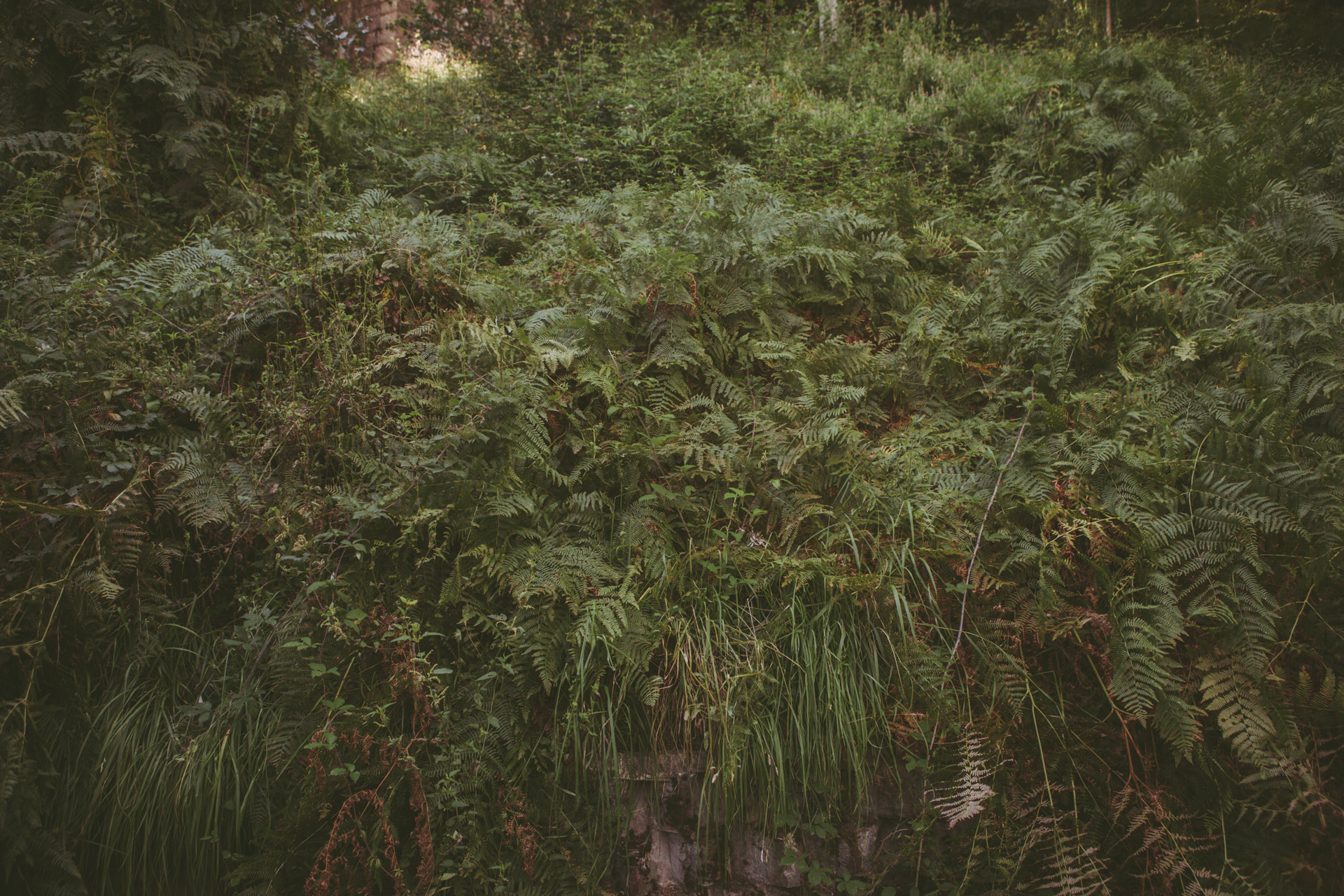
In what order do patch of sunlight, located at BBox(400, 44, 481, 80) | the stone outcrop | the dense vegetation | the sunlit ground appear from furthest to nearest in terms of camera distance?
patch of sunlight, located at BBox(400, 44, 481, 80) < the sunlit ground < the stone outcrop < the dense vegetation

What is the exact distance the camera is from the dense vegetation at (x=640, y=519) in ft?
7.25

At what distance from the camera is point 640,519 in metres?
2.67

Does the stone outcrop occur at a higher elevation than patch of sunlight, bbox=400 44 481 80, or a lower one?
lower

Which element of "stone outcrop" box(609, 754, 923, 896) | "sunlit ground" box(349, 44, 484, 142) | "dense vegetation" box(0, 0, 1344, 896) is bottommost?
"stone outcrop" box(609, 754, 923, 896)

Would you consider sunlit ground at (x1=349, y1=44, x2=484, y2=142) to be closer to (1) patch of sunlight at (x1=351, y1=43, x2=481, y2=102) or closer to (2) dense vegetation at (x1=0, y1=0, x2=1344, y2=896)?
(1) patch of sunlight at (x1=351, y1=43, x2=481, y2=102)

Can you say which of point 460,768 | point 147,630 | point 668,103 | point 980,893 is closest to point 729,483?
point 460,768

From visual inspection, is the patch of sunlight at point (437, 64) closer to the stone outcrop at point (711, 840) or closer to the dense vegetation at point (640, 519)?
the dense vegetation at point (640, 519)

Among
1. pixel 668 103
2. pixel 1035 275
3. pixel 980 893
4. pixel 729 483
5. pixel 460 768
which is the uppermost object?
pixel 668 103

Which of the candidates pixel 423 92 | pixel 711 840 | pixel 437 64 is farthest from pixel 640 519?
pixel 437 64

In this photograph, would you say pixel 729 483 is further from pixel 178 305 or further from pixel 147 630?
pixel 178 305

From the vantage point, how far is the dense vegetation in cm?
221

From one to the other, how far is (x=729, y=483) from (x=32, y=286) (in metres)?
3.33

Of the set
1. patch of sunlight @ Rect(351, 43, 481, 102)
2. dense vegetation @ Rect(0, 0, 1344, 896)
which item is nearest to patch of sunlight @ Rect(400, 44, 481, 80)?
patch of sunlight @ Rect(351, 43, 481, 102)

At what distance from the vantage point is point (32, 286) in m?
2.92
